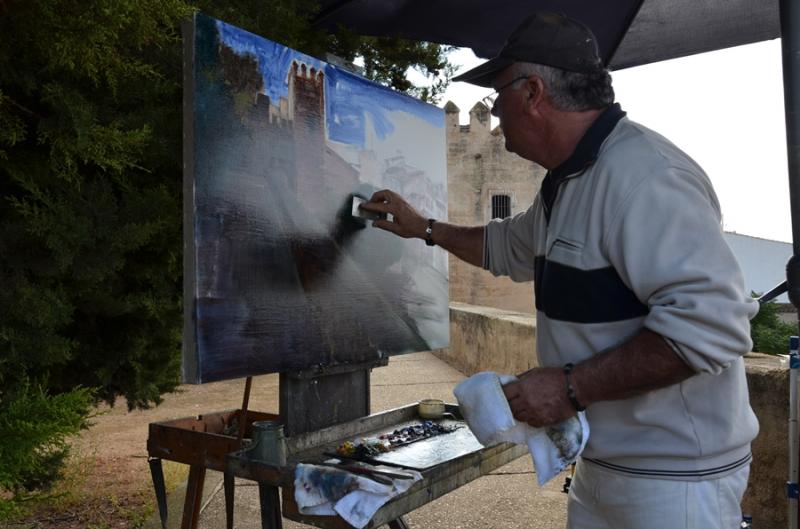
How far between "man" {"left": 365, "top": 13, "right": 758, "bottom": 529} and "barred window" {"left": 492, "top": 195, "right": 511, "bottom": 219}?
24643 mm

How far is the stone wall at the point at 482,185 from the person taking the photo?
83.3 feet

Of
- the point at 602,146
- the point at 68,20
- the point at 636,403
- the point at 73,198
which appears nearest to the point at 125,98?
the point at 73,198

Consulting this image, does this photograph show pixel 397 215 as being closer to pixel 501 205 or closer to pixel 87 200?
pixel 87 200

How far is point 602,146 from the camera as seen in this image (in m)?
1.84

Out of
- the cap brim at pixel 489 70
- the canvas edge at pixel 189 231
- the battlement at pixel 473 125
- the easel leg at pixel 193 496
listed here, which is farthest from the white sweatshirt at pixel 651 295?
the battlement at pixel 473 125

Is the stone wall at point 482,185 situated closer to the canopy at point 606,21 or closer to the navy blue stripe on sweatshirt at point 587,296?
the canopy at point 606,21

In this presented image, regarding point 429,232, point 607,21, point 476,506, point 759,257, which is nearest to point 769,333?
point 476,506

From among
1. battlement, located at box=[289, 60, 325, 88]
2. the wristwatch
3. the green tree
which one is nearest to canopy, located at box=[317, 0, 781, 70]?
the green tree

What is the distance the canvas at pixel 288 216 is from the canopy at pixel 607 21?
0.47m

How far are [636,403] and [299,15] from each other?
225 cm

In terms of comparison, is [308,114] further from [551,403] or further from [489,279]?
[489,279]

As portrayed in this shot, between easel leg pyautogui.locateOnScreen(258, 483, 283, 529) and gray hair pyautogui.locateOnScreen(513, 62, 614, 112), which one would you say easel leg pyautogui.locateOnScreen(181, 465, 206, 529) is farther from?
gray hair pyautogui.locateOnScreen(513, 62, 614, 112)

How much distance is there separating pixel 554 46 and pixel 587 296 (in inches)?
26.1

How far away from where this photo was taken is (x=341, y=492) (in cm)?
179
